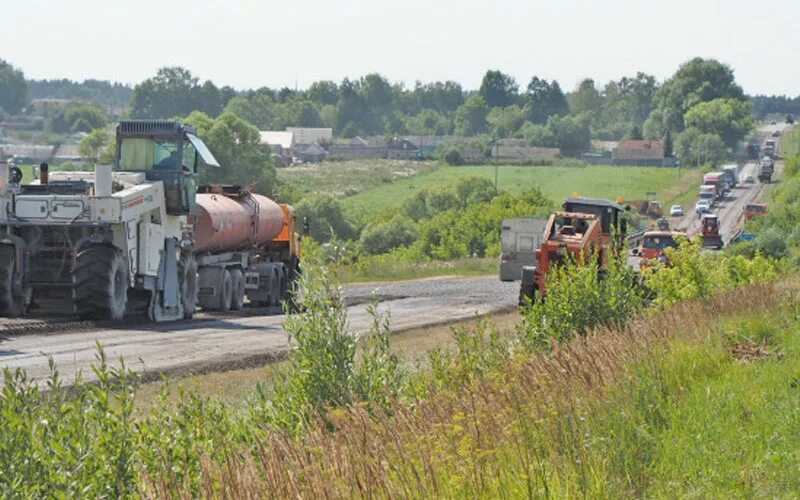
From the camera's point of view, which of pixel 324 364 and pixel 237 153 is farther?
pixel 237 153

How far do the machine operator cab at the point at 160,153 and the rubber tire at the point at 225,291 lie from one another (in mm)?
2789

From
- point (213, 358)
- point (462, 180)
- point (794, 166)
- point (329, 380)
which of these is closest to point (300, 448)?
point (329, 380)

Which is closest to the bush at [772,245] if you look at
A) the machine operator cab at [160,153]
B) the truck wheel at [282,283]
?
the truck wheel at [282,283]

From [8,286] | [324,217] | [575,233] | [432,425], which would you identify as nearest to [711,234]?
[324,217]

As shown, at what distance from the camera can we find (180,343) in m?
27.0

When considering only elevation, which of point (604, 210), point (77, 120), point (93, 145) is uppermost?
point (604, 210)

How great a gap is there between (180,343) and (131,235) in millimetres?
4948

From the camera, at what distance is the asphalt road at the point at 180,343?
73.9ft

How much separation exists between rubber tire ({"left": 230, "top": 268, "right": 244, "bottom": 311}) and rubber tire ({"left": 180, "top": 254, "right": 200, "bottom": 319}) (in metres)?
3.62

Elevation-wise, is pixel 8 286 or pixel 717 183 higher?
pixel 8 286

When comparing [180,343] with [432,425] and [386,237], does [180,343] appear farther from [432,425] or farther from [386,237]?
[386,237]

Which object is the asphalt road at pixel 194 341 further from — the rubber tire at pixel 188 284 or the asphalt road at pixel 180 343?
the rubber tire at pixel 188 284

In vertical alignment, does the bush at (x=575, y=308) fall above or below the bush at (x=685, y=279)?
above

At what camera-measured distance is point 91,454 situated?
30.8 ft
